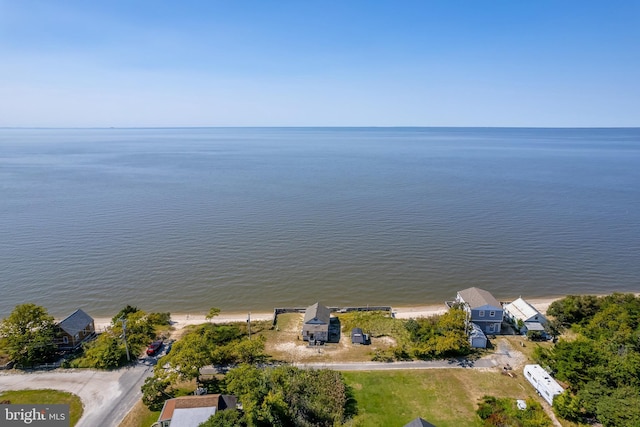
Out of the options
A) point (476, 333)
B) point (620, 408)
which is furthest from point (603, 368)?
point (476, 333)

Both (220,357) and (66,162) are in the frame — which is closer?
(220,357)

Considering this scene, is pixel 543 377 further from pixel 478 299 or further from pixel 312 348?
pixel 312 348

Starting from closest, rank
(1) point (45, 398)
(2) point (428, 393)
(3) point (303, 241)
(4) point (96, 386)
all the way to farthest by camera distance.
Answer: (1) point (45, 398) < (2) point (428, 393) < (4) point (96, 386) < (3) point (303, 241)

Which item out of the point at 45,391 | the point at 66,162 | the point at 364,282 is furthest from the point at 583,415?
the point at 66,162

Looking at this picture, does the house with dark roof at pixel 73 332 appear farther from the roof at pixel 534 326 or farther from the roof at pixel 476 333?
the roof at pixel 534 326

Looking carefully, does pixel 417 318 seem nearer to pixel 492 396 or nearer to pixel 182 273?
pixel 492 396

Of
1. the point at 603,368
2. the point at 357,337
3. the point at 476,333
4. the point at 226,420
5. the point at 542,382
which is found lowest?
the point at 357,337

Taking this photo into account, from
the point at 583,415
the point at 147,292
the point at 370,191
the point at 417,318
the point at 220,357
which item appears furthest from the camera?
the point at 370,191
